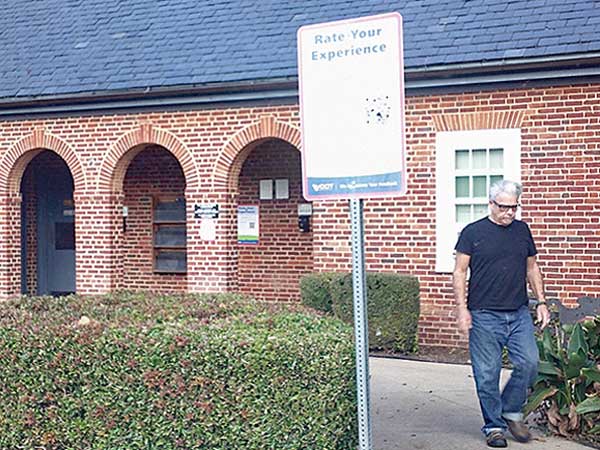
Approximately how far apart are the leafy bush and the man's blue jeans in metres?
0.22

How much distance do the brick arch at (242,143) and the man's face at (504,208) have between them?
6424 mm

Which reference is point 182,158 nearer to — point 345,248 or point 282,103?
point 282,103

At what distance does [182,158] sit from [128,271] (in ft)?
10.9

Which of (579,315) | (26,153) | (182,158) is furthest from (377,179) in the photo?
(26,153)

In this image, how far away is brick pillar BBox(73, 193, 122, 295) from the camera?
14.3 metres

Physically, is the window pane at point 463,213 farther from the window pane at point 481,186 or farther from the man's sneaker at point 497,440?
the man's sneaker at point 497,440

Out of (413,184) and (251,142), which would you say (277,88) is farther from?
(413,184)

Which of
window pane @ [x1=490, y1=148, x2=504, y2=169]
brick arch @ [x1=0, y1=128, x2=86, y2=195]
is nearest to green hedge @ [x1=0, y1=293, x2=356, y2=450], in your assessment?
window pane @ [x1=490, y1=148, x2=504, y2=169]

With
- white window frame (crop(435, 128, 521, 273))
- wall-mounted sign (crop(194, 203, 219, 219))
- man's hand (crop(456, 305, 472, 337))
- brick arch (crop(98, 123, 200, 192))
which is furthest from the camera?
brick arch (crop(98, 123, 200, 192))

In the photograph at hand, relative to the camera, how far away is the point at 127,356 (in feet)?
18.4

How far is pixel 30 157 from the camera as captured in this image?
600 inches

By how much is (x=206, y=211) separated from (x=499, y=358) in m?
7.55

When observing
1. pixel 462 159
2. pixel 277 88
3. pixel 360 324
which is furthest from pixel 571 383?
pixel 277 88

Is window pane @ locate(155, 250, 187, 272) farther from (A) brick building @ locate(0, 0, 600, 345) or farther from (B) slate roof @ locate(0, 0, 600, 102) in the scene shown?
(B) slate roof @ locate(0, 0, 600, 102)
